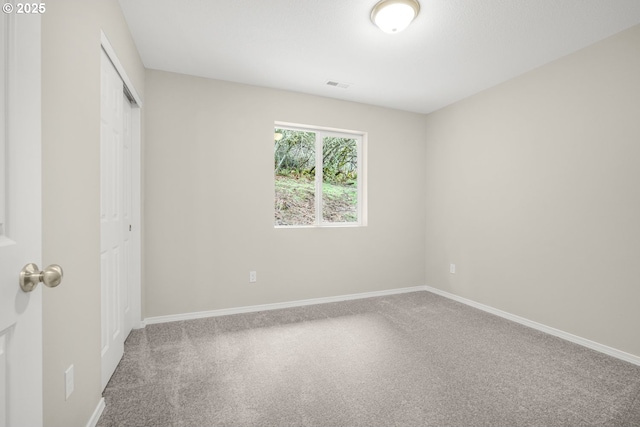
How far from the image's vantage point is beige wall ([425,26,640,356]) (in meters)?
2.34

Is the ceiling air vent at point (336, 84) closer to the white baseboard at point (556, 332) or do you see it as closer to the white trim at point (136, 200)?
the white trim at point (136, 200)

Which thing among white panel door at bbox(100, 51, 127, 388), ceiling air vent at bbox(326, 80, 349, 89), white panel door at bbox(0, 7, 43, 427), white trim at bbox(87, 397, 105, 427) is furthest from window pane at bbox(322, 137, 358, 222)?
white panel door at bbox(0, 7, 43, 427)

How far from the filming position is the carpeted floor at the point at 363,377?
1.67 metres

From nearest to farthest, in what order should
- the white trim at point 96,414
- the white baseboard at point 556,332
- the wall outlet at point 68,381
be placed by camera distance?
the wall outlet at point 68,381 → the white trim at point 96,414 → the white baseboard at point 556,332

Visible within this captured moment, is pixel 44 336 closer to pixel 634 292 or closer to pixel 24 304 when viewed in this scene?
pixel 24 304

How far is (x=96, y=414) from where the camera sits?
5.27ft

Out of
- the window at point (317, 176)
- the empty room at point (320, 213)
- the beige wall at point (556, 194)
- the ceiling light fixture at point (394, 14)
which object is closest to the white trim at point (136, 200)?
the empty room at point (320, 213)

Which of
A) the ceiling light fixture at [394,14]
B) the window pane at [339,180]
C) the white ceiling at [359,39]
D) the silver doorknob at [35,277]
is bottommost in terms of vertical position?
the silver doorknob at [35,277]

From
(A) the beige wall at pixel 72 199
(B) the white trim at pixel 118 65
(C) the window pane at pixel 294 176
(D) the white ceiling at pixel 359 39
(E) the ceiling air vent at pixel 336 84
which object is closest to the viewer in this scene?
(A) the beige wall at pixel 72 199

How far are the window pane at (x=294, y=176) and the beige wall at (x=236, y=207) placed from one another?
19 cm

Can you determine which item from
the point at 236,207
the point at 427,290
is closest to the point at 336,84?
the point at 236,207

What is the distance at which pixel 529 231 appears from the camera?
3006 mm

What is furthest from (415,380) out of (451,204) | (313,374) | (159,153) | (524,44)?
(159,153)

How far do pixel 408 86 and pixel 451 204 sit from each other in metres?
1.58
